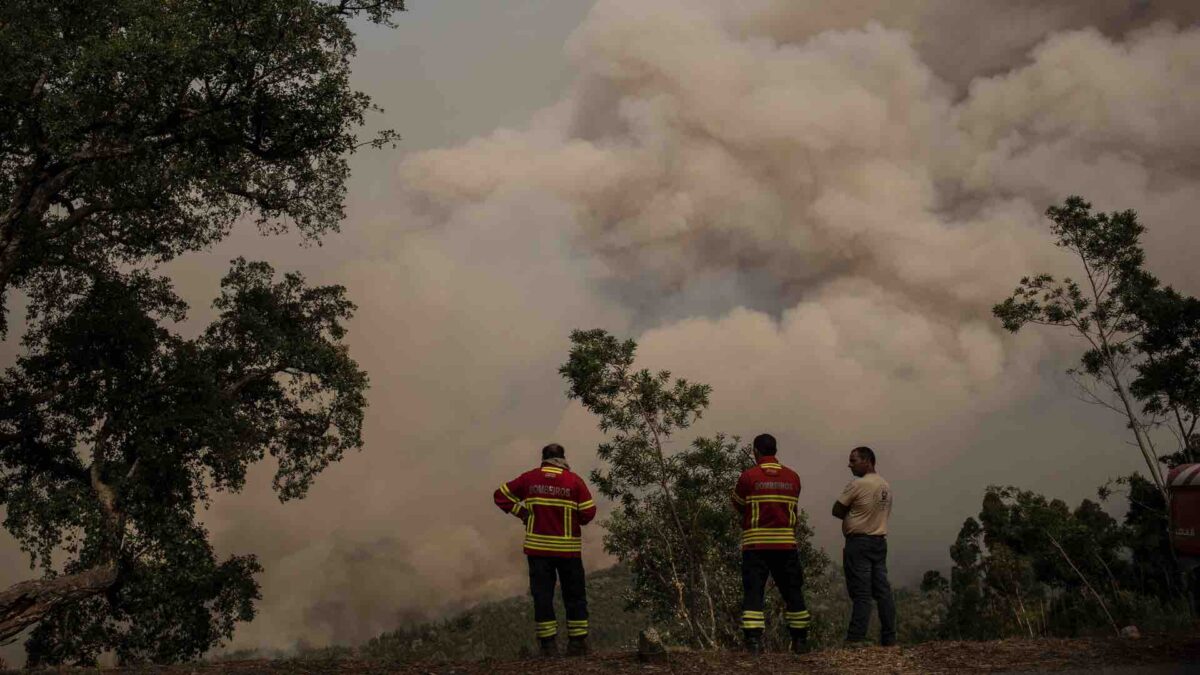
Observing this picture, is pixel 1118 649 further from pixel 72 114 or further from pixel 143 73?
pixel 72 114

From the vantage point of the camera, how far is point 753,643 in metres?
9.42

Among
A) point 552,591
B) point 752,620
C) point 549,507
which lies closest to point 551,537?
point 549,507

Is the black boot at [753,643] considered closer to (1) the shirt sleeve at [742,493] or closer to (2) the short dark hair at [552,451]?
(1) the shirt sleeve at [742,493]

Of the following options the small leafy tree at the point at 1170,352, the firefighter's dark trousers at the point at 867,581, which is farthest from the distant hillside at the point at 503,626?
the firefighter's dark trousers at the point at 867,581

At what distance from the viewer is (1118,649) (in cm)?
862

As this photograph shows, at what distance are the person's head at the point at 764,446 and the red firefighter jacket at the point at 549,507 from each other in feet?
6.50

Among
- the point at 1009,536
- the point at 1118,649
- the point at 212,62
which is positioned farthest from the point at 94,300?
the point at 1009,536

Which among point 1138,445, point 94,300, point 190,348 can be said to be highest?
point 94,300

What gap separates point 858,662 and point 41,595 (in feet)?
44.7

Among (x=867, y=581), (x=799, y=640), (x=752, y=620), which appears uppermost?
(x=867, y=581)

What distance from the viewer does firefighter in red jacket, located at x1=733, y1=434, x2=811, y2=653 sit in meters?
9.78

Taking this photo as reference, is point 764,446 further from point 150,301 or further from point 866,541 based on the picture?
point 150,301

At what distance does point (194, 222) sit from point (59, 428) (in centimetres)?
517

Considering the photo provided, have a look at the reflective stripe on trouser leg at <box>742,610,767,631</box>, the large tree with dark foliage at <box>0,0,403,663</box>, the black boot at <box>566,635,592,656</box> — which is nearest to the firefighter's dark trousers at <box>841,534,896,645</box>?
the reflective stripe on trouser leg at <box>742,610,767,631</box>
